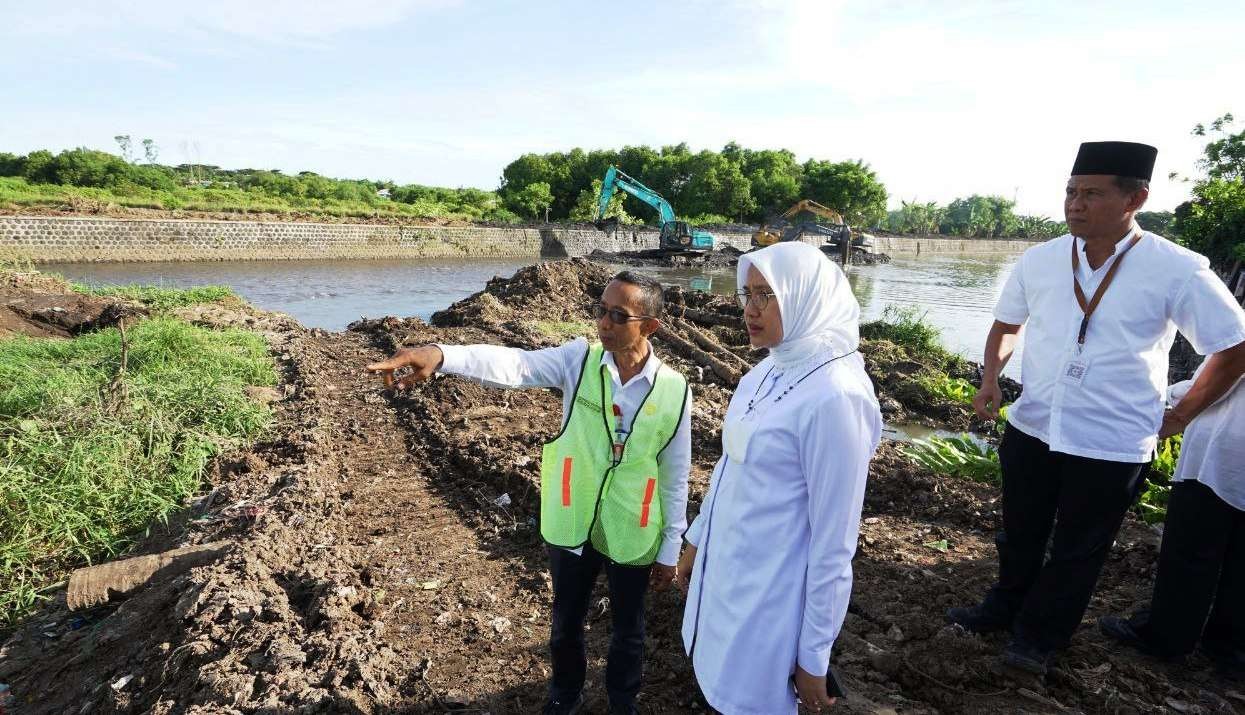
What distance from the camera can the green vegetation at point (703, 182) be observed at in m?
48.9

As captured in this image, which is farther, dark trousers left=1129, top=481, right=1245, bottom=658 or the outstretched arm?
dark trousers left=1129, top=481, right=1245, bottom=658

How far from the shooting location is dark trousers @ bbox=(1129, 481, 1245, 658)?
2.52 m

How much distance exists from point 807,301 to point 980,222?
9647cm

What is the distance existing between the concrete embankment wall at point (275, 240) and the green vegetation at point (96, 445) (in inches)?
664

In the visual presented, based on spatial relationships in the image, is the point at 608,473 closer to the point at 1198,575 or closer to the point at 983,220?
the point at 1198,575

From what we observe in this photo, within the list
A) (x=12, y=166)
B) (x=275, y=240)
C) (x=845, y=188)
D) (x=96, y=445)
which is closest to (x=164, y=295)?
(x=96, y=445)

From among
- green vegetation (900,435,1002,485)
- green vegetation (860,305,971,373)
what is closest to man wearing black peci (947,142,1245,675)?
green vegetation (900,435,1002,485)

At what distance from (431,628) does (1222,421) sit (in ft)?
11.4

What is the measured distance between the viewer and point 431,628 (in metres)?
3.13

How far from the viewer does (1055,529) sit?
2453 mm

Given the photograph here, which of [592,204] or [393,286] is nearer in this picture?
[393,286]

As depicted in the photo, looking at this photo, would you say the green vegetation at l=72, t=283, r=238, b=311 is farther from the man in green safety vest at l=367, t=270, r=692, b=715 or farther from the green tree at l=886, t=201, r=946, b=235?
the green tree at l=886, t=201, r=946, b=235

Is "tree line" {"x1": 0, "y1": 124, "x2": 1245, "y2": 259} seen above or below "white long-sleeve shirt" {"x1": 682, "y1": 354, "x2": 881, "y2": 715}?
above

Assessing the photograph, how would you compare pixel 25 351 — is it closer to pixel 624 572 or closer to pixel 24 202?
pixel 624 572
